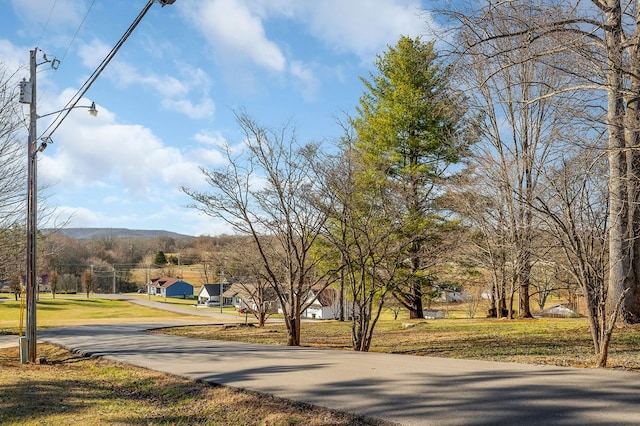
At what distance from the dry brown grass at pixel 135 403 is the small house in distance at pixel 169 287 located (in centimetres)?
8232

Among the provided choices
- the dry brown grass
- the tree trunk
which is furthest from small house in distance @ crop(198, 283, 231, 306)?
the dry brown grass

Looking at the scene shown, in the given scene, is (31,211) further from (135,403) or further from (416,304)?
(416,304)

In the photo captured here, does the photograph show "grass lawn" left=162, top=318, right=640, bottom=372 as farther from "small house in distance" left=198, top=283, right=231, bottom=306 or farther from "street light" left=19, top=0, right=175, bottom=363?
"small house in distance" left=198, top=283, right=231, bottom=306

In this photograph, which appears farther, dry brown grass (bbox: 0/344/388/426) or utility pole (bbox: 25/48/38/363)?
utility pole (bbox: 25/48/38/363)

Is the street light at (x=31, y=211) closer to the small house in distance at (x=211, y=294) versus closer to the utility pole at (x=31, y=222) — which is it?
the utility pole at (x=31, y=222)

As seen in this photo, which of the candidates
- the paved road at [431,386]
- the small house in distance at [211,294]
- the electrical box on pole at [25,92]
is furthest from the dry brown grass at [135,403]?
the small house in distance at [211,294]

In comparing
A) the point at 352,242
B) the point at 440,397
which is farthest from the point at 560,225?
the point at 352,242

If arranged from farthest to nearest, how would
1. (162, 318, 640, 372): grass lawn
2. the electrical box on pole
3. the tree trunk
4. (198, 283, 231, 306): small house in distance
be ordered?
(198, 283, 231, 306): small house in distance, the tree trunk, the electrical box on pole, (162, 318, 640, 372): grass lawn

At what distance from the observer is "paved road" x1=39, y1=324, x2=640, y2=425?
16.7 ft

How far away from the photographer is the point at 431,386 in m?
6.35

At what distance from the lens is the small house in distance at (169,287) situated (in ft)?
291

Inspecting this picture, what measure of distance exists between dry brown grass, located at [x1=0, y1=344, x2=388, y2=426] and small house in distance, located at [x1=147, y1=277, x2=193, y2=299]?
82324mm

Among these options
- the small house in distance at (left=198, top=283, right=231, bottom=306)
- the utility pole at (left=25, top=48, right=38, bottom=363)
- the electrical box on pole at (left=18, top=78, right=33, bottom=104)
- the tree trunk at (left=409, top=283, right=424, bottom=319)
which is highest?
the electrical box on pole at (left=18, top=78, right=33, bottom=104)

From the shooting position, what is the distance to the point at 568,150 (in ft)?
Answer: 32.7
